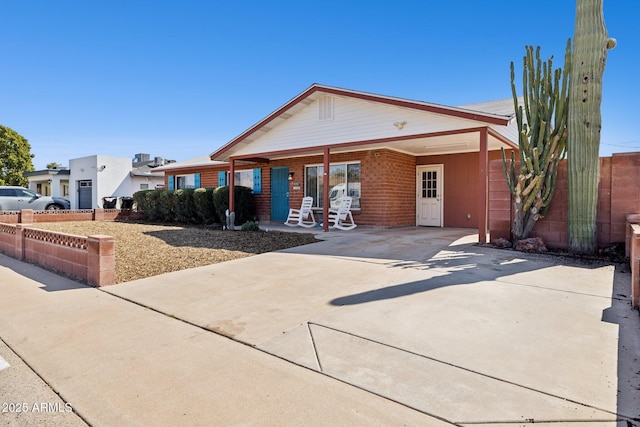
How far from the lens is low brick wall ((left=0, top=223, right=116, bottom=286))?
508 centimetres

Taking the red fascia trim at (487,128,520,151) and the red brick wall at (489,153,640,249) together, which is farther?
the red fascia trim at (487,128,520,151)

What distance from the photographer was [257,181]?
15094 millimetres

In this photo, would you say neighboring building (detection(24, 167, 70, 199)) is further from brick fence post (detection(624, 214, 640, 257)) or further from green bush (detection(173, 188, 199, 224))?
brick fence post (detection(624, 214, 640, 257))

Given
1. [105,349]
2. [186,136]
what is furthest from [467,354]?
[186,136]

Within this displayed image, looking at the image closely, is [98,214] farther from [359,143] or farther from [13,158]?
[13,158]

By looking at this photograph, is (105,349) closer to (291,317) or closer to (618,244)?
(291,317)

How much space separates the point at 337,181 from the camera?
41.8 feet

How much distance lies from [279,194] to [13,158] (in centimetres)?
2615

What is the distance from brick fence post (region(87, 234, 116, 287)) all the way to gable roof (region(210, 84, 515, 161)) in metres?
7.03

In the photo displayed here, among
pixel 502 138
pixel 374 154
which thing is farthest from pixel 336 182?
pixel 502 138

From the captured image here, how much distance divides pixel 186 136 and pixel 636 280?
2531 centimetres

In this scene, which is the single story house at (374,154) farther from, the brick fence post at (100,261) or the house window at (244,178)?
the brick fence post at (100,261)

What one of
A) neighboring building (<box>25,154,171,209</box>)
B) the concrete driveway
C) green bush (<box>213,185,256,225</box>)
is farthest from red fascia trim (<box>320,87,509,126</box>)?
neighboring building (<box>25,154,171,209</box>)

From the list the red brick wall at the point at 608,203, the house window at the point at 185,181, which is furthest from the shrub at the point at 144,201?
the red brick wall at the point at 608,203
